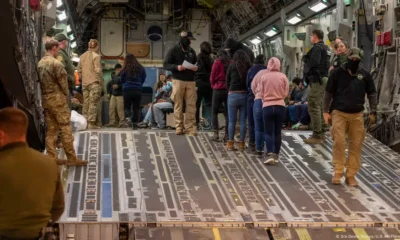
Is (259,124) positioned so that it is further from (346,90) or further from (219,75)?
(346,90)

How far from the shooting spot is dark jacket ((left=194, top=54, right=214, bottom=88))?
1181cm

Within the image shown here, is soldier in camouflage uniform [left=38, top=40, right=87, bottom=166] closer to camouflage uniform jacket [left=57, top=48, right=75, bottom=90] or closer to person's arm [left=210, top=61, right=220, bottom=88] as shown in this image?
camouflage uniform jacket [left=57, top=48, right=75, bottom=90]

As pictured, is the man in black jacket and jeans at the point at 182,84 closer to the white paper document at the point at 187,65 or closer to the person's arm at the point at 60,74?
the white paper document at the point at 187,65

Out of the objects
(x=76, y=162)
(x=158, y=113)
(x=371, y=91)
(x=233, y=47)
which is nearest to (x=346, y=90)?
(x=371, y=91)

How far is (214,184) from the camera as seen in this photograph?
851 cm

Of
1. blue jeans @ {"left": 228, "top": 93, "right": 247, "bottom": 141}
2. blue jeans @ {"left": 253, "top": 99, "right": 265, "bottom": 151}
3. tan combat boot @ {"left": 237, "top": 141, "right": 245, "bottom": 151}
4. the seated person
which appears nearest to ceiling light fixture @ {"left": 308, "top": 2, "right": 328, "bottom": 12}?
the seated person

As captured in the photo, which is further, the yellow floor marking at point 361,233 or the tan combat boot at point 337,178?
the tan combat boot at point 337,178

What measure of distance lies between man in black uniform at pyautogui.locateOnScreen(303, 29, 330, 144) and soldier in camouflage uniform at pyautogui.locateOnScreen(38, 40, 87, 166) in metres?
3.94

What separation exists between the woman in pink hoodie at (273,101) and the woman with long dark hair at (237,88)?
2.61ft

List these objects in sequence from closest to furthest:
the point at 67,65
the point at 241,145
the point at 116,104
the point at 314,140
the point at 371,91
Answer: the point at 371,91, the point at 67,65, the point at 241,145, the point at 314,140, the point at 116,104

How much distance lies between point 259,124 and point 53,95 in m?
3.00

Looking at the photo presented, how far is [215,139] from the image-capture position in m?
11.0

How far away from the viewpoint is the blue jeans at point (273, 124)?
30.8 feet

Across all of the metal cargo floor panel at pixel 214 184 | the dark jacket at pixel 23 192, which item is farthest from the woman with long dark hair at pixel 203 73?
the dark jacket at pixel 23 192
